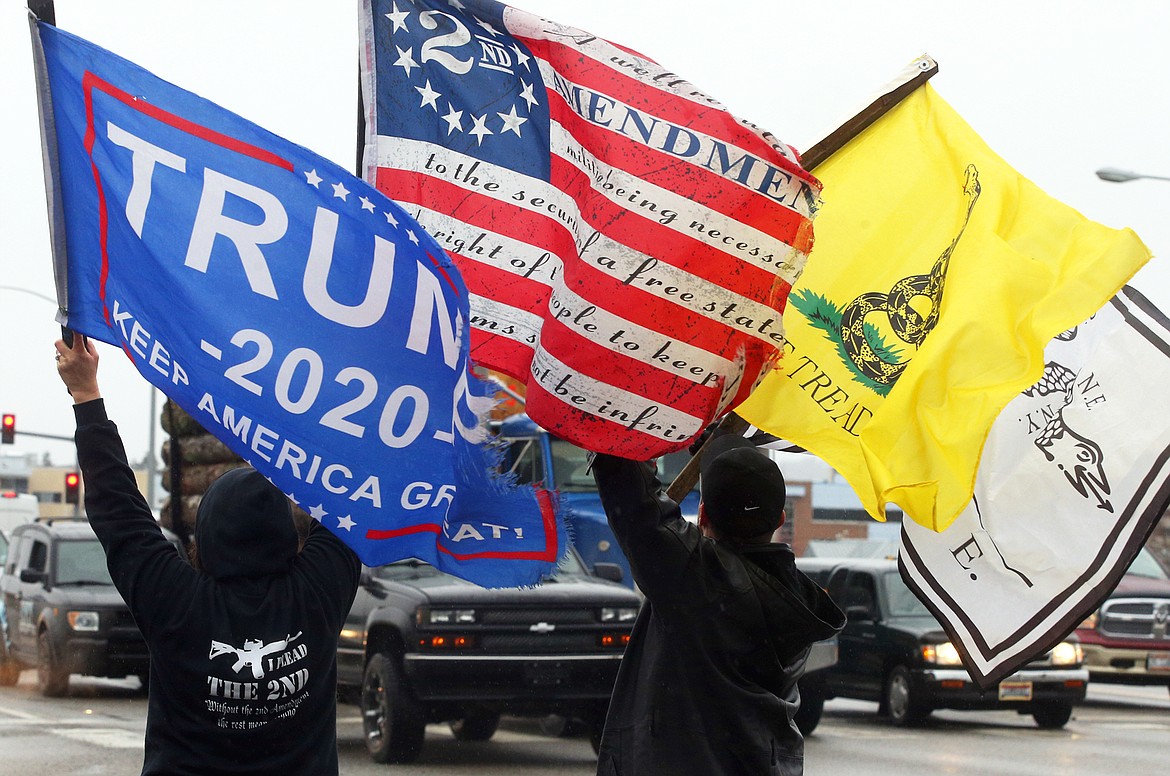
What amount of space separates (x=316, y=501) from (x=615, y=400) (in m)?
0.75

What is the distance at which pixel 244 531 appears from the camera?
11.1 feet

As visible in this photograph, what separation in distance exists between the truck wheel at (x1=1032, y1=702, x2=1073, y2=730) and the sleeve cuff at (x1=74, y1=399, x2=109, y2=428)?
13.9m

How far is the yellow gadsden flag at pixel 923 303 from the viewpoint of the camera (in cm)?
375

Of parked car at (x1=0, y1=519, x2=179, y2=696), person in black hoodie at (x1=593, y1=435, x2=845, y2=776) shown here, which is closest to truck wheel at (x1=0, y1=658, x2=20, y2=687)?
parked car at (x1=0, y1=519, x2=179, y2=696)

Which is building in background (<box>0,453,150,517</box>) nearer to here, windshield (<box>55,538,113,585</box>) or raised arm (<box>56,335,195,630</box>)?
windshield (<box>55,538,113,585</box>)

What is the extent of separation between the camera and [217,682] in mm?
3238

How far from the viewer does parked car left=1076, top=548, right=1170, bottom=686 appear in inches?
729

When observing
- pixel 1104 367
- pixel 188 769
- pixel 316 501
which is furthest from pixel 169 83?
pixel 1104 367

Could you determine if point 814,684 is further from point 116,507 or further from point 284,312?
point 116,507

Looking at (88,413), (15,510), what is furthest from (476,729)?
(15,510)

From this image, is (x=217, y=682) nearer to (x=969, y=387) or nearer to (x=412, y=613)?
(x=969, y=387)

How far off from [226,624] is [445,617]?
8.23 meters

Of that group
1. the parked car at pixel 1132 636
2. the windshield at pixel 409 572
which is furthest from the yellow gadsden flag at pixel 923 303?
the parked car at pixel 1132 636

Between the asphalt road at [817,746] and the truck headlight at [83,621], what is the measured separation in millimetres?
846
